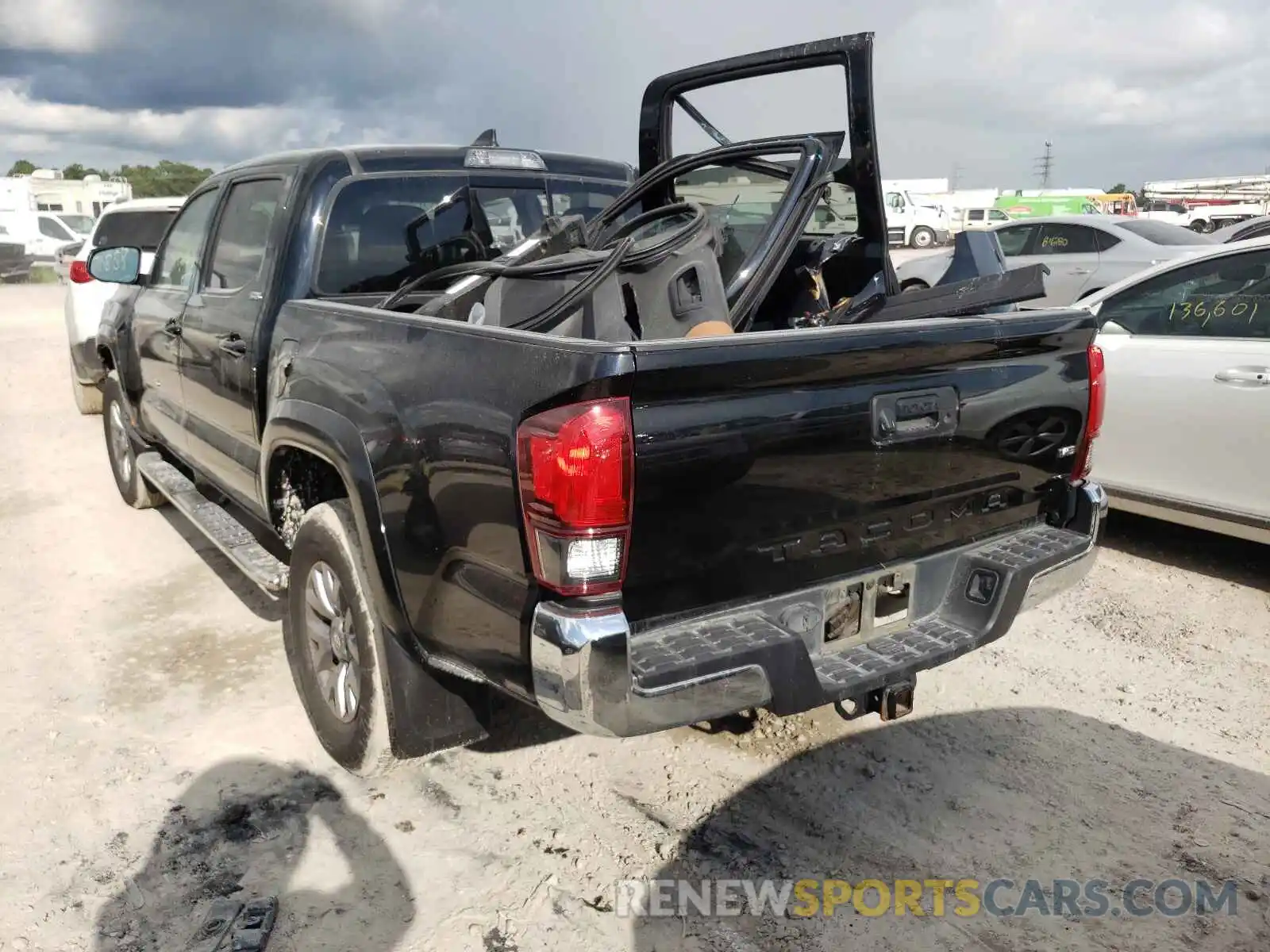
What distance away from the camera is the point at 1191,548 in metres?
5.23

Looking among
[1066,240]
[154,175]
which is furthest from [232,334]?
[154,175]

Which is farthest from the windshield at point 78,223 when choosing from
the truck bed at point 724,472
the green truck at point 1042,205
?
the green truck at point 1042,205

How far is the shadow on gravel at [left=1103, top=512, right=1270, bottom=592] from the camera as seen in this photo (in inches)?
192

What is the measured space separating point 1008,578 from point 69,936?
2642 millimetres

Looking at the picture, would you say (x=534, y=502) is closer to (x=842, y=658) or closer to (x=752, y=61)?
(x=842, y=658)

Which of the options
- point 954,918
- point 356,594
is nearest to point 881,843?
point 954,918

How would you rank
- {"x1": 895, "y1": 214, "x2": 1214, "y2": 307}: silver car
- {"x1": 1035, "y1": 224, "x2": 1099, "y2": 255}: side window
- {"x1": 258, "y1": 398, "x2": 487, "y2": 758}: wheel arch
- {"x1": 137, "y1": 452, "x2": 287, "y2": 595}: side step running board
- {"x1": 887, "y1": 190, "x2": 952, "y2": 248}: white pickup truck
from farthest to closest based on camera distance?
1. {"x1": 887, "y1": 190, "x2": 952, "y2": 248}: white pickup truck
2. {"x1": 1035, "y1": 224, "x2": 1099, "y2": 255}: side window
3. {"x1": 895, "y1": 214, "x2": 1214, "y2": 307}: silver car
4. {"x1": 137, "y1": 452, "x2": 287, "y2": 595}: side step running board
5. {"x1": 258, "y1": 398, "x2": 487, "y2": 758}: wheel arch

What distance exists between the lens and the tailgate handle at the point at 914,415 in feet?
A: 8.11

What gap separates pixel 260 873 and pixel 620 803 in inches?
41.2

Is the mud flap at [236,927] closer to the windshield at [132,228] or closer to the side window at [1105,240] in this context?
the windshield at [132,228]

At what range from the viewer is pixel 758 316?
400cm

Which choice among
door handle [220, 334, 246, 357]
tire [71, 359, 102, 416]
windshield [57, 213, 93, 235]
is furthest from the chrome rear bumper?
windshield [57, 213, 93, 235]

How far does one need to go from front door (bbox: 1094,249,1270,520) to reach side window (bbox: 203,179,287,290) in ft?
13.4

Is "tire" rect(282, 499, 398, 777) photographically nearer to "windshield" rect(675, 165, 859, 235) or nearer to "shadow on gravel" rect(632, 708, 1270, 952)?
"shadow on gravel" rect(632, 708, 1270, 952)
